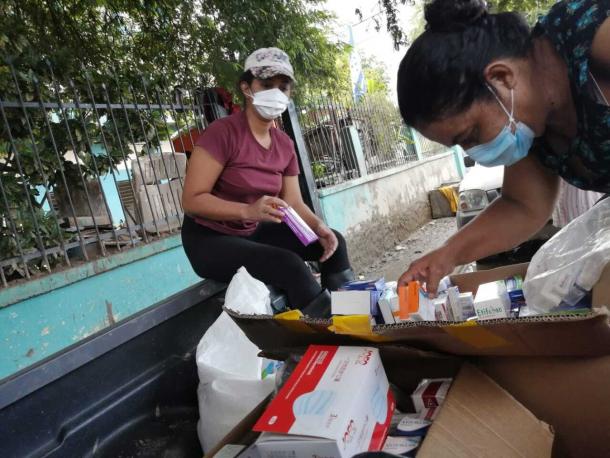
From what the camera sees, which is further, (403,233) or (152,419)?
(403,233)

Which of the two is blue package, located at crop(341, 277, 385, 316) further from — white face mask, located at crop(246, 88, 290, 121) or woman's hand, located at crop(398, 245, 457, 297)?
white face mask, located at crop(246, 88, 290, 121)

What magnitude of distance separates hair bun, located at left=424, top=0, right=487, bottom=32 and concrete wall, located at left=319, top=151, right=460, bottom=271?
4116 millimetres

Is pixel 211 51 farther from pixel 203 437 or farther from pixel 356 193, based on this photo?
pixel 203 437

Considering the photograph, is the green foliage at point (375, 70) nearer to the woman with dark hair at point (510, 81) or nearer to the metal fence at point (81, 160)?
the metal fence at point (81, 160)

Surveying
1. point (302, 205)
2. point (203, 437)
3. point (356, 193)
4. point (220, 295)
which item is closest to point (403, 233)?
point (356, 193)

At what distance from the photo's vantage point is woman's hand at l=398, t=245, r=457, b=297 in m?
1.46

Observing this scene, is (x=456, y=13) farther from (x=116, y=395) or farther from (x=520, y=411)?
(x=116, y=395)

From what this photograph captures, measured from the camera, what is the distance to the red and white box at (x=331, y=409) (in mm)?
794

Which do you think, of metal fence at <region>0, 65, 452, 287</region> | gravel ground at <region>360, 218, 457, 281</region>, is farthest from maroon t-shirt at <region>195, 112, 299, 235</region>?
gravel ground at <region>360, 218, 457, 281</region>

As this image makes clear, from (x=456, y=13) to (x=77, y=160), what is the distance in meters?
3.35

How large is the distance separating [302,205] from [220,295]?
90 centimetres

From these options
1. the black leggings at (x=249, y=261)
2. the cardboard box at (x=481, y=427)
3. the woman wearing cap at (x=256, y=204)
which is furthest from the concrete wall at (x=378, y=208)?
the cardboard box at (x=481, y=427)

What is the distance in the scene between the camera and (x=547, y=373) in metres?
0.92

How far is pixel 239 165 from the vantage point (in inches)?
84.7
